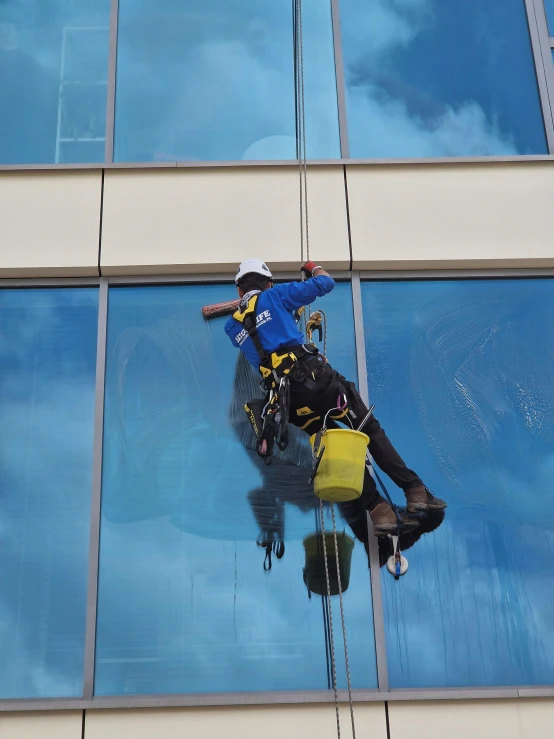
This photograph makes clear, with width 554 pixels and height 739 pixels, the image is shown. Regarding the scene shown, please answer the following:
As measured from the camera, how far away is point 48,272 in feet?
30.2

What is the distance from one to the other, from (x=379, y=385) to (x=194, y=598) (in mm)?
2020

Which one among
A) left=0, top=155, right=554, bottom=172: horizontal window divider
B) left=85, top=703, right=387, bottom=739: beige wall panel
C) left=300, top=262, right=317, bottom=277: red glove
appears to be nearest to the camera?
left=85, top=703, right=387, bottom=739: beige wall panel

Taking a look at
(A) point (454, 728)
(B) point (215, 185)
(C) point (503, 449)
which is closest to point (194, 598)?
(A) point (454, 728)

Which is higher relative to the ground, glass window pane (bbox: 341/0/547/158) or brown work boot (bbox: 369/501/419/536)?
glass window pane (bbox: 341/0/547/158)

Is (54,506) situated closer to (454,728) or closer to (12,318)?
(12,318)

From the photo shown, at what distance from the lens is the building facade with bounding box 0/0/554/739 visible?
314 inches

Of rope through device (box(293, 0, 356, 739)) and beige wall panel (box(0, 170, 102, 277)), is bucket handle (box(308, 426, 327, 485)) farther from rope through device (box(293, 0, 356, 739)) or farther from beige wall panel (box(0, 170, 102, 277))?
beige wall panel (box(0, 170, 102, 277))

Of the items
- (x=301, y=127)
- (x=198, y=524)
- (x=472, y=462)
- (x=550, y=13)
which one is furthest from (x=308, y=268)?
(x=550, y=13)

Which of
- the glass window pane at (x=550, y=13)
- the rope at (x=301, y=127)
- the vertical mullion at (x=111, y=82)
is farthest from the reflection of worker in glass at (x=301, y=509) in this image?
the glass window pane at (x=550, y=13)

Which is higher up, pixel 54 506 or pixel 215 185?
pixel 215 185

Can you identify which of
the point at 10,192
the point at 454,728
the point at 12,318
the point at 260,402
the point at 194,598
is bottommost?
the point at 454,728

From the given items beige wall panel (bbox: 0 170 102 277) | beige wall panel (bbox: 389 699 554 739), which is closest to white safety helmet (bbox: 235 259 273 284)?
beige wall panel (bbox: 0 170 102 277)

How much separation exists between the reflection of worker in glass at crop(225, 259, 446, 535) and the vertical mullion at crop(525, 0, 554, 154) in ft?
8.52

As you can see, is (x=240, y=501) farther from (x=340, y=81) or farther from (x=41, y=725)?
(x=340, y=81)
